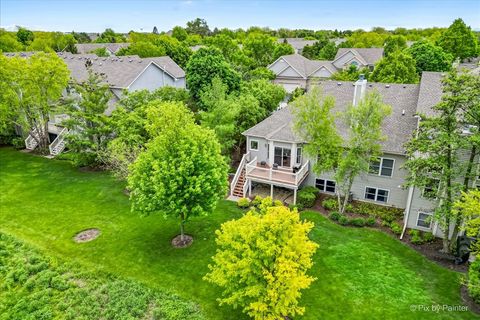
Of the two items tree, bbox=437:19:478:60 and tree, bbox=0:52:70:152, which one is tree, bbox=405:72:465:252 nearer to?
tree, bbox=0:52:70:152

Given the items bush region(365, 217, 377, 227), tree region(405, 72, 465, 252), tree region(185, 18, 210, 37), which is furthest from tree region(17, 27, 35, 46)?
tree region(405, 72, 465, 252)

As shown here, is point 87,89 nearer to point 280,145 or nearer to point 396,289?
point 280,145

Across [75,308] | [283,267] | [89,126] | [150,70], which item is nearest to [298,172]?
[283,267]

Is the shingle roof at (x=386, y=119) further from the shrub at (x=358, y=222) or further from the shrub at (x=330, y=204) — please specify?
the shrub at (x=358, y=222)

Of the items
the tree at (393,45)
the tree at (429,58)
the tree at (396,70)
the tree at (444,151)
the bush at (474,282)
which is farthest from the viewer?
the tree at (393,45)

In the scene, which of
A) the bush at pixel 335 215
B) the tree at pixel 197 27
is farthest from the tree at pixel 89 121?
the tree at pixel 197 27
